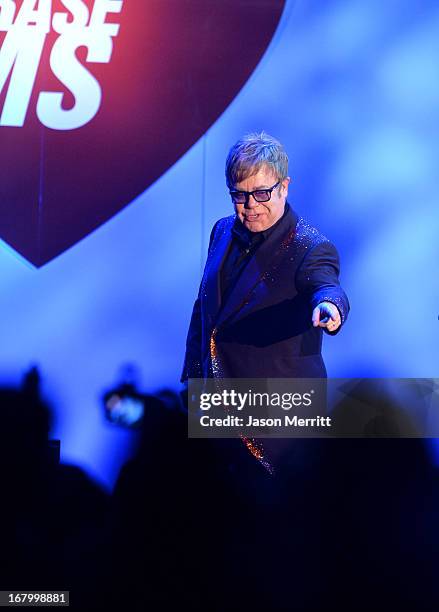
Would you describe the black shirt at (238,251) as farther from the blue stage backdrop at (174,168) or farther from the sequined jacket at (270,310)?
the blue stage backdrop at (174,168)

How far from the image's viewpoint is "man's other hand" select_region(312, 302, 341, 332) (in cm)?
194

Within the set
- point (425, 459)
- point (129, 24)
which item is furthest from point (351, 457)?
point (129, 24)

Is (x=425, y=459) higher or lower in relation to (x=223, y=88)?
lower

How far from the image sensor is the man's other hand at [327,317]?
194 centimetres

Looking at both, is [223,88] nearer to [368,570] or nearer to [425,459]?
[425,459]

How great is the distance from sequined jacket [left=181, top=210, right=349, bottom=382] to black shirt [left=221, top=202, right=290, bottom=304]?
0.06ft

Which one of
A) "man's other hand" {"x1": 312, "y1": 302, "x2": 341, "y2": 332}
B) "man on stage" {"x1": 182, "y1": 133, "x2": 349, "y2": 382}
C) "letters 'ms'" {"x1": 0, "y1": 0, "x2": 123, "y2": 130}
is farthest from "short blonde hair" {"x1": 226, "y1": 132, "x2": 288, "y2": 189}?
"letters 'ms'" {"x1": 0, "y1": 0, "x2": 123, "y2": 130}

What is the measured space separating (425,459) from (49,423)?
1535 millimetres

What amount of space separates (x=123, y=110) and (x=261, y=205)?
1.09 m

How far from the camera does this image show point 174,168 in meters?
3.10

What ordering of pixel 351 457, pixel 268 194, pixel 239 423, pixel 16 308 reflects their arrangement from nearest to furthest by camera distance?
pixel 268 194
pixel 239 423
pixel 351 457
pixel 16 308

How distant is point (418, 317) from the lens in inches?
120

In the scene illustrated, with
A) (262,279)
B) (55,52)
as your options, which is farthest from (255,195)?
(55,52)

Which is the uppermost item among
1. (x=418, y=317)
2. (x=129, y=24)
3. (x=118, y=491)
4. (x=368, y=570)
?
(x=129, y=24)
